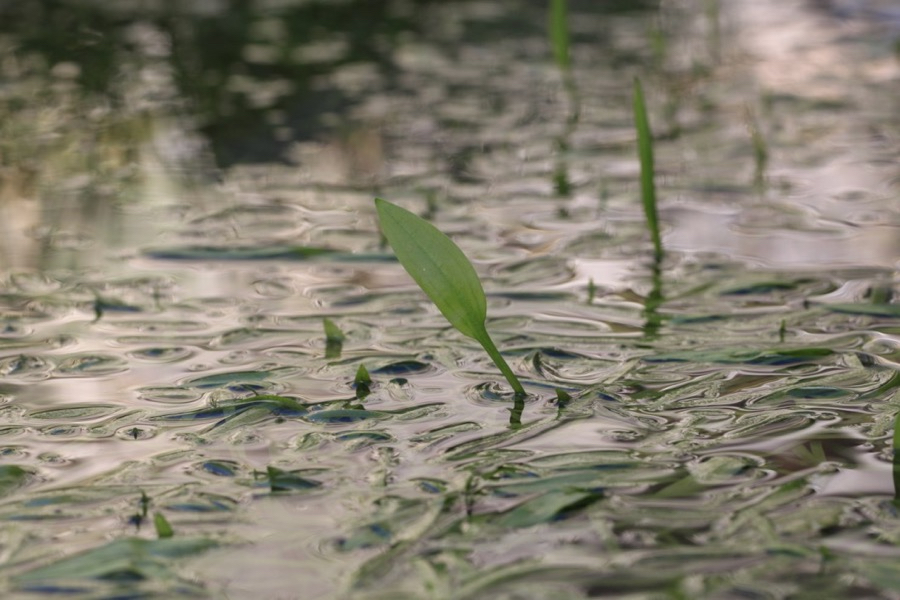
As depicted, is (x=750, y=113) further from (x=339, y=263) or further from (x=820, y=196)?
(x=339, y=263)

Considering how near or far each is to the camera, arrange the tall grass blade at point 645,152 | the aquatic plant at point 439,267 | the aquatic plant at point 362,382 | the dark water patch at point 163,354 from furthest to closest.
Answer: the tall grass blade at point 645,152, the dark water patch at point 163,354, the aquatic plant at point 362,382, the aquatic plant at point 439,267

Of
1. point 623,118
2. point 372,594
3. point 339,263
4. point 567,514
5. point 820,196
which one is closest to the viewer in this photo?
point 372,594

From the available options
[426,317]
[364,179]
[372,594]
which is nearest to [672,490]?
[372,594]

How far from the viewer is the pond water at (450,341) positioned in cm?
97

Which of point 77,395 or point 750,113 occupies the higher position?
point 750,113

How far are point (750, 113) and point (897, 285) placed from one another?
1.23m

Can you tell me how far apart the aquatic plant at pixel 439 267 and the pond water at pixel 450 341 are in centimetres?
12

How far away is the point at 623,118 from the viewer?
286 centimetres

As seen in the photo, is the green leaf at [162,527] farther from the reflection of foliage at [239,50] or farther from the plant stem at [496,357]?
the reflection of foliage at [239,50]

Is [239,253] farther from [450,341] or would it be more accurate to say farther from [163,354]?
[450,341]

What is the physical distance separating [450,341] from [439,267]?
302mm

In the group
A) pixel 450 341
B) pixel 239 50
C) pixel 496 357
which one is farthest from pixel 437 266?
pixel 239 50

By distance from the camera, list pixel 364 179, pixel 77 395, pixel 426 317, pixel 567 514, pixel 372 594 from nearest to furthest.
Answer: pixel 372 594, pixel 567 514, pixel 77 395, pixel 426 317, pixel 364 179

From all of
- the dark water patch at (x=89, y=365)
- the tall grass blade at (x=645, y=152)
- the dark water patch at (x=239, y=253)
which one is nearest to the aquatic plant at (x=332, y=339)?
the dark water patch at (x=89, y=365)
